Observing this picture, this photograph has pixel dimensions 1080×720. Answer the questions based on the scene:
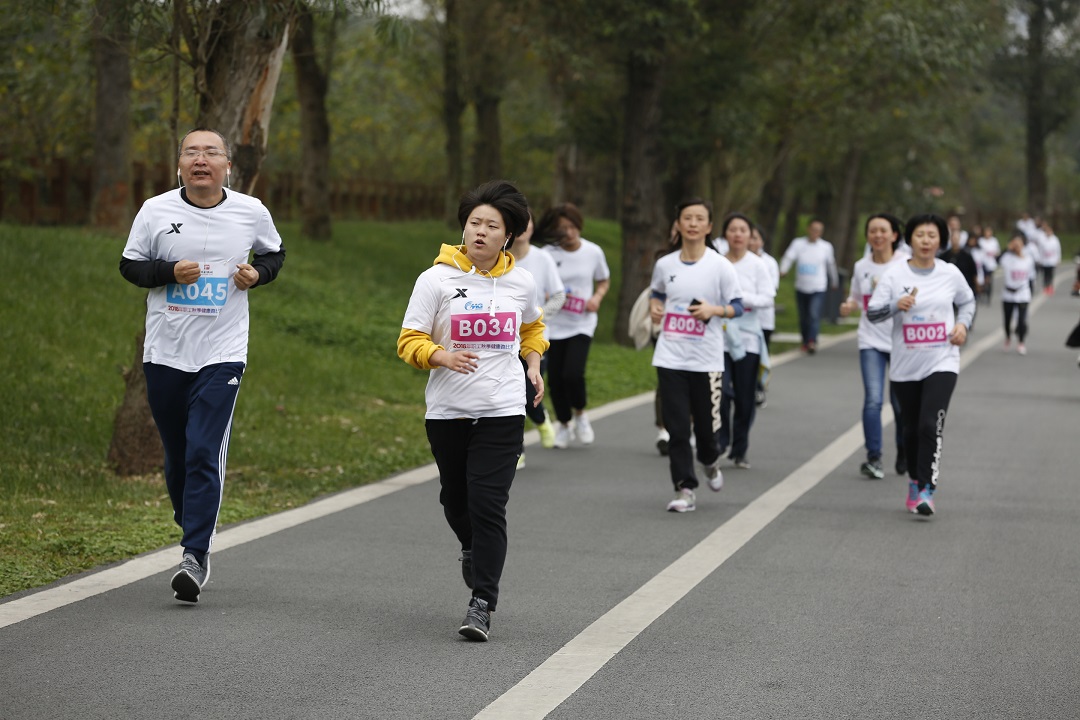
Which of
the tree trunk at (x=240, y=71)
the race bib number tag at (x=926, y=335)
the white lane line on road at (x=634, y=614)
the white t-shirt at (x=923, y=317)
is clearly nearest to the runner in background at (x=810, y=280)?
the white lane line on road at (x=634, y=614)

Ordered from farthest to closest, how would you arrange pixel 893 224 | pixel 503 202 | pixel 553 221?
1. pixel 553 221
2. pixel 893 224
3. pixel 503 202

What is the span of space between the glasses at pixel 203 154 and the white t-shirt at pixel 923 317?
4575 mm

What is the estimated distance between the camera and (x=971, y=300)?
32.3ft

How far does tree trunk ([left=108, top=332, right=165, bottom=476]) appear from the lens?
33.0 feet

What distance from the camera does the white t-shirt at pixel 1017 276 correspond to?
75.3ft

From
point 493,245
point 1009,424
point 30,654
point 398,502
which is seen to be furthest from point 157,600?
point 1009,424

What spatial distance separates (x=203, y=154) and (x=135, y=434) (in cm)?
378

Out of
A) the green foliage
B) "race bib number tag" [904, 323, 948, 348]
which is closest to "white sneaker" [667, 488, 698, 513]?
"race bib number tag" [904, 323, 948, 348]

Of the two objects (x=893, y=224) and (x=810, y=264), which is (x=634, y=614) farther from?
(x=810, y=264)

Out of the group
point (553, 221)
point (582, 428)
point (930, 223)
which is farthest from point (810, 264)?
point (930, 223)

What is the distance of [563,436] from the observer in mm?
12414

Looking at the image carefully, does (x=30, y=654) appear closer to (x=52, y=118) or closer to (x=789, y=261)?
(x=789, y=261)

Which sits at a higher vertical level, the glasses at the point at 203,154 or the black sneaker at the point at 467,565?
the glasses at the point at 203,154

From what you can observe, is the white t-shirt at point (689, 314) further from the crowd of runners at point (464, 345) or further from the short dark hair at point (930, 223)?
the short dark hair at point (930, 223)
